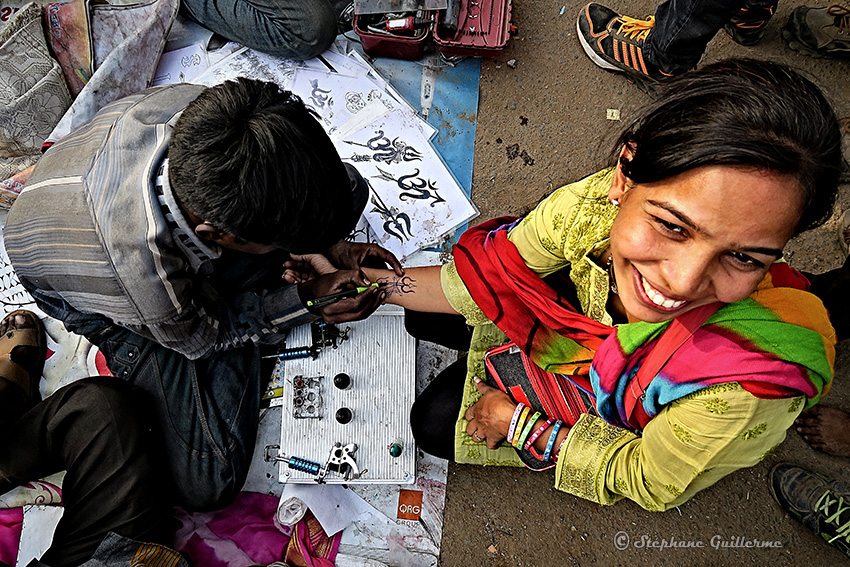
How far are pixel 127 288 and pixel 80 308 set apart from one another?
0.32m

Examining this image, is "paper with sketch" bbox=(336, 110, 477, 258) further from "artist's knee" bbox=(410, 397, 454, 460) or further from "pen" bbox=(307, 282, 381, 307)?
"artist's knee" bbox=(410, 397, 454, 460)

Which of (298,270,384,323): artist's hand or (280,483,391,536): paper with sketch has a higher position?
(298,270,384,323): artist's hand

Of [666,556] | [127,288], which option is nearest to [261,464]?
[127,288]

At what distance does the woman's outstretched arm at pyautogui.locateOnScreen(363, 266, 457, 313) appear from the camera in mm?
1713

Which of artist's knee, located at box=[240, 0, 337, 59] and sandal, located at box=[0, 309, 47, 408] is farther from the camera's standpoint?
artist's knee, located at box=[240, 0, 337, 59]

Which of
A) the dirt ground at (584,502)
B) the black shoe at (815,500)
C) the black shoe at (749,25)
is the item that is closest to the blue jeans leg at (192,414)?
the dirt ground at (584,502)

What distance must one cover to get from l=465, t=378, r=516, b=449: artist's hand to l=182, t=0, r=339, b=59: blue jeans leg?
167 cm

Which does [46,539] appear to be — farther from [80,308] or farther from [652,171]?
[652,171]

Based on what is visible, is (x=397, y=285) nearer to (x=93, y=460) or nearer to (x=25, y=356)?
(x=93, y=460)

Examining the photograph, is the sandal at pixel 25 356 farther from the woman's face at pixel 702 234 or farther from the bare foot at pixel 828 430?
the bare foot at pixel 828 430

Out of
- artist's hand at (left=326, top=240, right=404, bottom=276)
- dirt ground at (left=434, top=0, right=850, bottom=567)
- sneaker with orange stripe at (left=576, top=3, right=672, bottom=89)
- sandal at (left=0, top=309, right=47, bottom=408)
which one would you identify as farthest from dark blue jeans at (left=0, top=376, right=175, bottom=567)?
sneaker with orange stripe at (left=576, top=3, right=672, bottom=89)

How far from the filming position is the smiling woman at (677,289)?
851mm

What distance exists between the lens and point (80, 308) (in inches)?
63.0

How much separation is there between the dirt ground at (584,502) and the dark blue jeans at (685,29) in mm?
327
